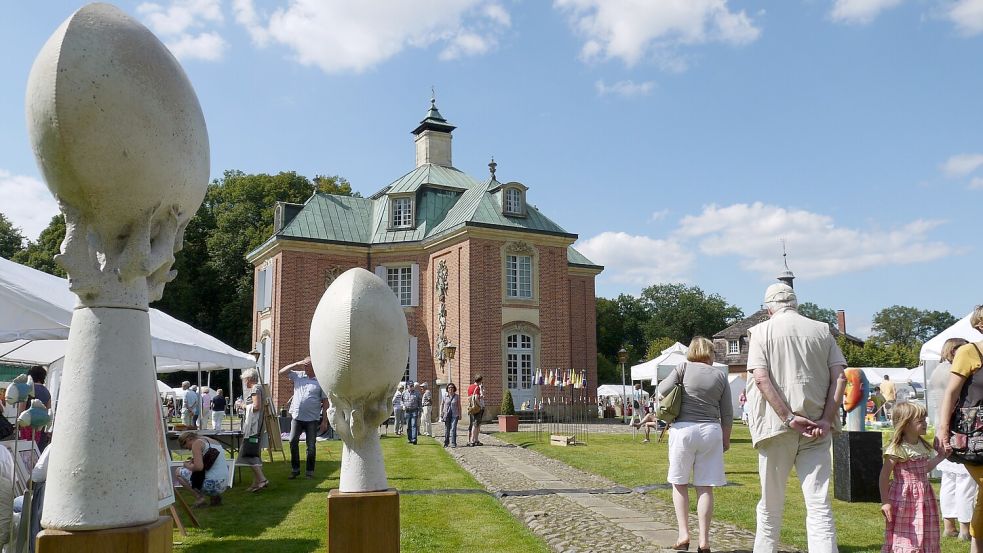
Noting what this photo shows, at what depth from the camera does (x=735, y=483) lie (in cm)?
1072

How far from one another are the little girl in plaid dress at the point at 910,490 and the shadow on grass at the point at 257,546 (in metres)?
4.49

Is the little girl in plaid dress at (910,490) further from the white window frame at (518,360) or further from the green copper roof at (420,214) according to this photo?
the green copper roof at (420,214)

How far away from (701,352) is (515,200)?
969 inches

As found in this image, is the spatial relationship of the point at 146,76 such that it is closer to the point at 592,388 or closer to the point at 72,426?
Result: the point at 72,426

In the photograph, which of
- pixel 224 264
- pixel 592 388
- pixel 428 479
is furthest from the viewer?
pixel 224 264

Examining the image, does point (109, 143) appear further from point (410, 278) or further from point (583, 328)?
point (583, 328)

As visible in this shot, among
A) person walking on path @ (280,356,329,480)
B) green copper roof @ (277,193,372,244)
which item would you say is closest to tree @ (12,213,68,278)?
green copper roof @ (277,193,372,244)

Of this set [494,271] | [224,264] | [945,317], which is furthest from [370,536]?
[945,317]

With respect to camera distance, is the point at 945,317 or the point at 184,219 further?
the point at 945,317

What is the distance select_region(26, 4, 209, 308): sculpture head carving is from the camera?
2.58 m

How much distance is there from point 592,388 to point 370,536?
28309 millimetres

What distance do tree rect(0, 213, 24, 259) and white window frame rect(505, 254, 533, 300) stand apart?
37296 millimetres

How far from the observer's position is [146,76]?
2.70 meters

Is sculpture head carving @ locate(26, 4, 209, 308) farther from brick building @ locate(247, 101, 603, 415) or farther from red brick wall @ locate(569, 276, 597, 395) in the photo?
red brick wall @ locate(569, 276, 597, 395)
